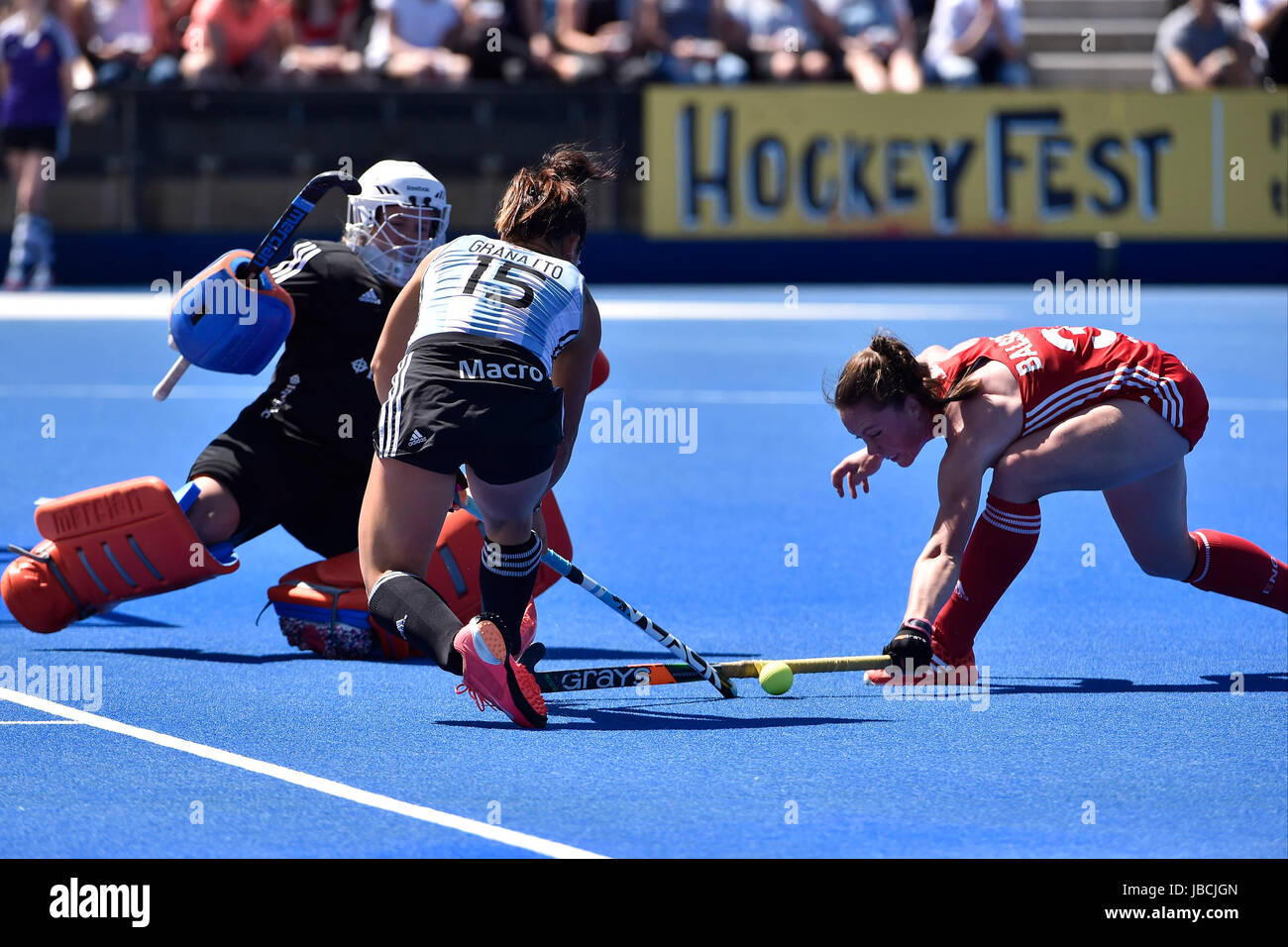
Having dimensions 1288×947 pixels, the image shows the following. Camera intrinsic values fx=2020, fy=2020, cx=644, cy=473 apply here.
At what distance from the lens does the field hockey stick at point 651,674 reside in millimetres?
5711

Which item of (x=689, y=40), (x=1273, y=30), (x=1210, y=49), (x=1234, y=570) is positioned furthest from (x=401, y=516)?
(x=1273, y=30)

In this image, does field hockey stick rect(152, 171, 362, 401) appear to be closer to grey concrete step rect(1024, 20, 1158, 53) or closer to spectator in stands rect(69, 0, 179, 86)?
spectator in stands rect(69, 0, 179, 86)

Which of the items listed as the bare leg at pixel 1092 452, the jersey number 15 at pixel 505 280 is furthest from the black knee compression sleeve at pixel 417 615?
the bare leg at pixel 1092 452

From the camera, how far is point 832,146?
2023cm

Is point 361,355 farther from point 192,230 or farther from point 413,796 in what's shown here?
point 192,230

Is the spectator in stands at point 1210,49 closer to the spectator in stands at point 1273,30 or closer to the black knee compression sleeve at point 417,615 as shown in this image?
the spectator in stands at point 1273,30

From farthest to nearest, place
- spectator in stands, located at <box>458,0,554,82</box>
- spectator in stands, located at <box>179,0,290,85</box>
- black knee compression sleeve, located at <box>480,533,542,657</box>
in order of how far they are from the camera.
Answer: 1. spectator in stands, located at <box>458,0,554,82</box>
2. spectator in stands, located at <box>179,0,290,85</box>
3. black knee compression sleeve, located at <box>480,533,542,657</box>

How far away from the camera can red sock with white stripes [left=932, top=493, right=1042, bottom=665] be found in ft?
19.5

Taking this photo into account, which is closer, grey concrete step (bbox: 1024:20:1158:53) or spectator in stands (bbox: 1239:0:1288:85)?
spectator in stands (bbox: 1239:0:1288:85)

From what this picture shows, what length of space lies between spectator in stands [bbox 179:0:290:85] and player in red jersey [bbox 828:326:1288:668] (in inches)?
605

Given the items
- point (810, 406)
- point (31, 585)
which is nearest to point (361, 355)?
point (31, 585)

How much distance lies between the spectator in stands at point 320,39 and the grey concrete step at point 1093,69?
7.80 m

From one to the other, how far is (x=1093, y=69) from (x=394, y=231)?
713 inches

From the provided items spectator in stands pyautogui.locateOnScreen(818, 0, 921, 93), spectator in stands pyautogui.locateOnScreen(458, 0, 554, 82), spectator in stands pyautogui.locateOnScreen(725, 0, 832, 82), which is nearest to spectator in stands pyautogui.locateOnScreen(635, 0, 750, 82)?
spectator in stands pyautogui.locateOnScreen(725, 0, 832, 82)
